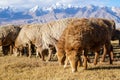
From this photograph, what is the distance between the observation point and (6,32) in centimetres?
3647

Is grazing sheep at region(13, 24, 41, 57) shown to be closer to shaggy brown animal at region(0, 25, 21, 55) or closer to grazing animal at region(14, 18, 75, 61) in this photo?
grazing animal at region(14, 18, 75, 61)

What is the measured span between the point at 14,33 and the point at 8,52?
92.1 inches

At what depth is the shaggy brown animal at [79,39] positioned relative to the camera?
17.8m

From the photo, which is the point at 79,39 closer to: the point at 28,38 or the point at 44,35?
the point at 44,35

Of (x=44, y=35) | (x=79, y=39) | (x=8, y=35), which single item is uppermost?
(x=8, y=35)

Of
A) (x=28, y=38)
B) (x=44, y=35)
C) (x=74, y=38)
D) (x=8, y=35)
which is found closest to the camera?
(x=74, y=38)

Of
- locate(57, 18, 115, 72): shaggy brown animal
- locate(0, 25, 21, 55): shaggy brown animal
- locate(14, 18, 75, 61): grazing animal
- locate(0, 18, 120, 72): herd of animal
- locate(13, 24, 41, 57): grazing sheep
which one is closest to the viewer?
locate(57, 18, 115, 72): shaggy brown animal

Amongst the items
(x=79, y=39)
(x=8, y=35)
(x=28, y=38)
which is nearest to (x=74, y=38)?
(x=79, y=39)

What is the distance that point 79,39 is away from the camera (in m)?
17.9

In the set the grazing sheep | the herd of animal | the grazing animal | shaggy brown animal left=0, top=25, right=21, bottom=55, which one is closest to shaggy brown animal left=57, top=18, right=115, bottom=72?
the herd of animal

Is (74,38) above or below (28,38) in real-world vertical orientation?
below

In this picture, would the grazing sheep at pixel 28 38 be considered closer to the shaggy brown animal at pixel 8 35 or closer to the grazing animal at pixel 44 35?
the grazing animal at pixel 44 35

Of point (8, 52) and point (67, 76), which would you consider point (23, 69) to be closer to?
point (67, 76)

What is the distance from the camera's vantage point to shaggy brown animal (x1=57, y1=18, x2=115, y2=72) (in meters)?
17.8
